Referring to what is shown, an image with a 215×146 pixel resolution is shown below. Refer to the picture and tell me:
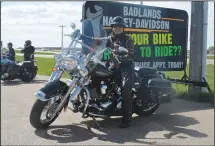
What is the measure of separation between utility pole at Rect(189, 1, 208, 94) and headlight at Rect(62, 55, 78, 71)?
4784 mm

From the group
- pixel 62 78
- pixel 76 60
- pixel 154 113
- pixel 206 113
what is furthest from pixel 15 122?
pixel 206 113

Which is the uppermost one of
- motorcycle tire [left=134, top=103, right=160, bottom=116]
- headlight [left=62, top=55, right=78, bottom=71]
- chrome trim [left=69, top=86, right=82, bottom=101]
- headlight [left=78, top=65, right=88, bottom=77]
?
headlight [left=62, top=55, right=78, bottom=71]

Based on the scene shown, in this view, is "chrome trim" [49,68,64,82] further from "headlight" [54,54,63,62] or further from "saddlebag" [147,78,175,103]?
"saddlebag" [147,78,175,103]

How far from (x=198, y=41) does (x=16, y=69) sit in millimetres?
7248

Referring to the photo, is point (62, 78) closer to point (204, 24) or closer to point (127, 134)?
point (127, 134)

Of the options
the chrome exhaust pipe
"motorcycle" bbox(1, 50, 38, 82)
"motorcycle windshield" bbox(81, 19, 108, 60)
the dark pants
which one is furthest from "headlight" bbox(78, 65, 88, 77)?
"motorcycle" bbox(1, 50, 38, 82)

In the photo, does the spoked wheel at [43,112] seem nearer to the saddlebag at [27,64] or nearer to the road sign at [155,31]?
the road sign at [155,31]

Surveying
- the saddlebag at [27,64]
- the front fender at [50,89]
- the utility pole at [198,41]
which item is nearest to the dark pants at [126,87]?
the front fender at [50,89]

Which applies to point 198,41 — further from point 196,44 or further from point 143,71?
point 143,71

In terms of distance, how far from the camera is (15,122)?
605cm

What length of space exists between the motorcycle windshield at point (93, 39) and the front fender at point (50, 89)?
660 mm

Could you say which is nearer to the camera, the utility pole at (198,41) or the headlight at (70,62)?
the headlight at (70,62)

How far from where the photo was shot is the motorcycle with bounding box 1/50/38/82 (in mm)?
13125

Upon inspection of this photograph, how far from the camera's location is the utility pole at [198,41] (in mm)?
9258
